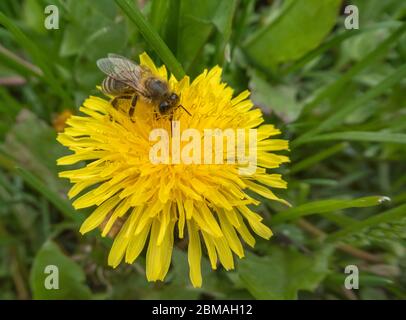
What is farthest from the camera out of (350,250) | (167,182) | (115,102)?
(350,250)

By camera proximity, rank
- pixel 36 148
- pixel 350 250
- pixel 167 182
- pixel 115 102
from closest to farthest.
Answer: pixel 167 182 → pixel 115 102 → pixel 36 148 → pixel 350 250

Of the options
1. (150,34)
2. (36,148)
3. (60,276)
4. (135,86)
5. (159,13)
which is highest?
(159,13)

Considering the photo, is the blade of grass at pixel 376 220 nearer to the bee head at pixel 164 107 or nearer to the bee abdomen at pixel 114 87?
the bee head at pixel 164 107

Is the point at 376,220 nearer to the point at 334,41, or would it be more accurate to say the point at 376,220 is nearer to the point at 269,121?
the point at 269,121

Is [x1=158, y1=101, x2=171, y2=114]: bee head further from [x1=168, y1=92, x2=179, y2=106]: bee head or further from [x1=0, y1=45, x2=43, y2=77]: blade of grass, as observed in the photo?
[x1=0, y1=45, x2=43, y2=77]: blade of grass

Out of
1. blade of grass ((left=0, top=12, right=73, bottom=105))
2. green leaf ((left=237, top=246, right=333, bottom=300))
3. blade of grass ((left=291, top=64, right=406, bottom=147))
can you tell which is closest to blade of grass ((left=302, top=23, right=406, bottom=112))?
blade of grass ((left=291, top=64, right=406, bottom=147))

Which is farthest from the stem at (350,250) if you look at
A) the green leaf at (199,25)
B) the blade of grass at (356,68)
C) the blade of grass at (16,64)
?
the blade of grass at (16,64)

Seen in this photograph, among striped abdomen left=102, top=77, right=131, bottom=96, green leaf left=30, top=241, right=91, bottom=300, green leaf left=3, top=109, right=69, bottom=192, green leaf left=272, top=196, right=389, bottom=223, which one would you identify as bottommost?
green leaf left=30, top=241, right=91, bottom=300

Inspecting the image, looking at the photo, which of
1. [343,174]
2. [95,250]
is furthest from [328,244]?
[95,250]

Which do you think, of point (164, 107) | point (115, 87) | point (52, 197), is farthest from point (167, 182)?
point (52, 197)
